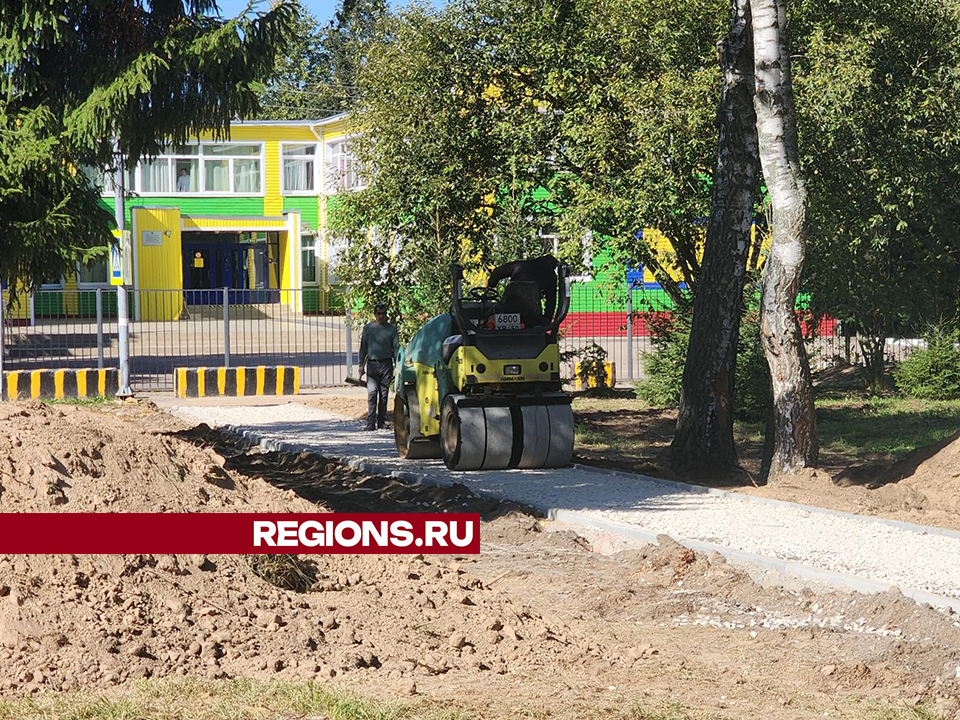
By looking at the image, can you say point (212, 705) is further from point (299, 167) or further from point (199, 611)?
point (299, 167)

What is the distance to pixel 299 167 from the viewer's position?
51.3 m

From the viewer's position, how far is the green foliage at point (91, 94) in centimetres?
1339

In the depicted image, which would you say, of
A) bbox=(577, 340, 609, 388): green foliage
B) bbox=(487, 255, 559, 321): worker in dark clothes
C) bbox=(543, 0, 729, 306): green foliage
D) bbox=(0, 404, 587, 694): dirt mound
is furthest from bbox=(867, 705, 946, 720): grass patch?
bbox=(577, 340, 609, 388): green foliage

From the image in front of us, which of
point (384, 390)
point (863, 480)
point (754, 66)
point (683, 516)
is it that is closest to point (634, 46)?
point (754, 66)

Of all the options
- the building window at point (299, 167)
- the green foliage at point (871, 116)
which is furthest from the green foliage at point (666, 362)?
the building window at point (299, 167)

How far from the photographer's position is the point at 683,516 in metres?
11.5

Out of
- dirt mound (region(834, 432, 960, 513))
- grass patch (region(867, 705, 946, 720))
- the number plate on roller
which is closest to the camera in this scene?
grass patch (region(867, 705, 946, 720))

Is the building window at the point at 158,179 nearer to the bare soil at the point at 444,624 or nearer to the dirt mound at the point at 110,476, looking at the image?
the dirt mound at the point at 110,476

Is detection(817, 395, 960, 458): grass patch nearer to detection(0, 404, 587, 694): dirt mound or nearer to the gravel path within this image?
the gravel path

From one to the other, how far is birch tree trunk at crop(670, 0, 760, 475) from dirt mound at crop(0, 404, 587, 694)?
5171 millimetres

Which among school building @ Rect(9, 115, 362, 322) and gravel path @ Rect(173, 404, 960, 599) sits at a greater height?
school building @ Rect(9, 115, 362, 322)

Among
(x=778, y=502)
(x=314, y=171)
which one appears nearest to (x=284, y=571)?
(x=778, y=502)

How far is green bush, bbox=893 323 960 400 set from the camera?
21500 mm

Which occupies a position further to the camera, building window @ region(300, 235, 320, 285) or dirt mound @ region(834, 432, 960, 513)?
building window @ region(300, 235, 320, 285)
